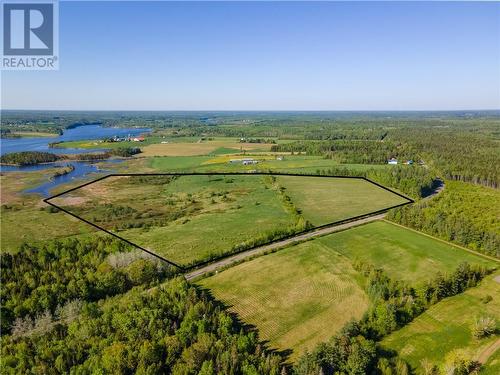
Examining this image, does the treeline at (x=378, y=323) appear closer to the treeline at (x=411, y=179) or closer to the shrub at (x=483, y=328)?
the shrub at (x=483, y=328)

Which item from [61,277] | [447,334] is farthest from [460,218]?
[61,277]

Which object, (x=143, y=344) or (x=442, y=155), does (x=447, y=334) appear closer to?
(x=143, y=344)

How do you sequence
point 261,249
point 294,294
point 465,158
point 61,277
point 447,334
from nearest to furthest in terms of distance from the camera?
1. point 447,334
2. point 61,277
3. point 294,294
4. point 261,249
5. point 465,158

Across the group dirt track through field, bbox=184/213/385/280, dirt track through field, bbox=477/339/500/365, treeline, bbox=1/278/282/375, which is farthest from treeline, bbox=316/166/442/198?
treeline, bbox=1/278/282/375

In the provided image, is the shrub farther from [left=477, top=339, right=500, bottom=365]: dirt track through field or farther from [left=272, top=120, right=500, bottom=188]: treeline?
[left=272, top=120, right=500, bottom=188]: treeline

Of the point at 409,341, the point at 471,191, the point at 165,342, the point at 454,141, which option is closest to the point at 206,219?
the point at 165,342

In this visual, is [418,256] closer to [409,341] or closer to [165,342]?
[409,341]

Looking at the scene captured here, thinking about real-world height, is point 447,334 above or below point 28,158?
below
